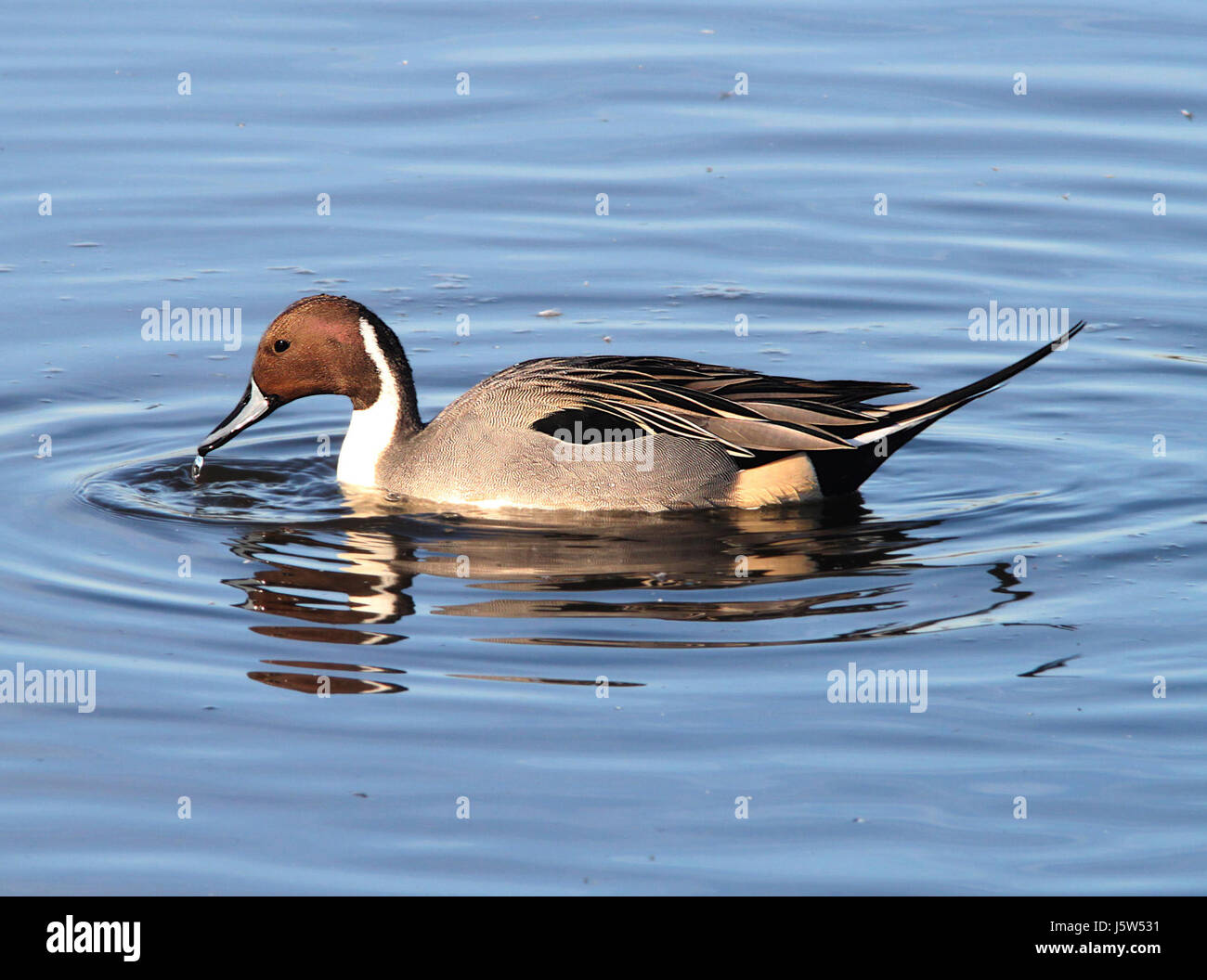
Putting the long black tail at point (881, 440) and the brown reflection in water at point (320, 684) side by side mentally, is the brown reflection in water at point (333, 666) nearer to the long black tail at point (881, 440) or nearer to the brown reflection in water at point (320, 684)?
the brown reflection in water at point (320, 684)

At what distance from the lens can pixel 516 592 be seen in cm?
728

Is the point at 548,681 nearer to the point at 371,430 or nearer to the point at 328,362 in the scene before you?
the point at 371,430

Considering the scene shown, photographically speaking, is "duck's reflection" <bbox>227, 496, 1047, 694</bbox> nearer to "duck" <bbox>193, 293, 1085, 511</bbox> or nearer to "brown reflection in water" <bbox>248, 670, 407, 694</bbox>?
"brown reflection in water" <bbox>248, 670, 407, 694</bbox>

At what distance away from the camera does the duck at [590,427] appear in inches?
325

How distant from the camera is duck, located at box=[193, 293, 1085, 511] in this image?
826 centimetres

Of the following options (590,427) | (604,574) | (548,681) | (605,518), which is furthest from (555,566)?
(548,681)

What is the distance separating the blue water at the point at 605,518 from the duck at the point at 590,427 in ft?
0.59

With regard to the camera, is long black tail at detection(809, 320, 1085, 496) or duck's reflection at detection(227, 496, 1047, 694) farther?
long black tail at detection(809, 320, 1085, 496)

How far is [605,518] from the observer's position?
8328 mm

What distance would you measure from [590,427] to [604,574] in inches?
37.3

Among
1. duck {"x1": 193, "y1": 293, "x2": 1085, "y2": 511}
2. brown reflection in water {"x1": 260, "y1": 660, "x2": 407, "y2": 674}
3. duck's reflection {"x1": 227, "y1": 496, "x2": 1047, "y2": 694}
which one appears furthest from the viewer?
duck {"x1": 193, "y1": 293, "x2": 1085, "y2": 511}

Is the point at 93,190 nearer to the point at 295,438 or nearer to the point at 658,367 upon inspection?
A: the point at 295,438

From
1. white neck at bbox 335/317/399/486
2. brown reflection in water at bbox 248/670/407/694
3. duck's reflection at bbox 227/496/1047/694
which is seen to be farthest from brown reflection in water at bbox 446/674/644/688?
white neck at bbox 335/317/399/486

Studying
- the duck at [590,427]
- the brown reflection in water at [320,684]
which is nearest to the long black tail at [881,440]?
the duck at [590,427]
